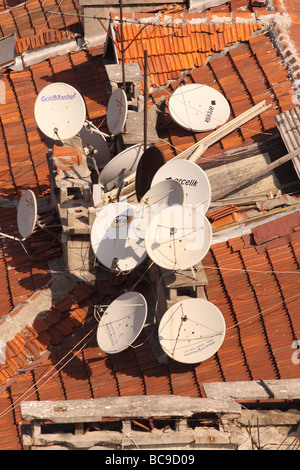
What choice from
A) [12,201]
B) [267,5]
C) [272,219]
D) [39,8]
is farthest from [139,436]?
[39,8]

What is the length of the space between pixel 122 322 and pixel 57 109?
795 cm

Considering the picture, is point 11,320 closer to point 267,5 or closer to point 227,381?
point 227,381

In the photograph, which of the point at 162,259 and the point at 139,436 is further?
the point at 162,259

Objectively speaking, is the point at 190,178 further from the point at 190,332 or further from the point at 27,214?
the point at 27,214

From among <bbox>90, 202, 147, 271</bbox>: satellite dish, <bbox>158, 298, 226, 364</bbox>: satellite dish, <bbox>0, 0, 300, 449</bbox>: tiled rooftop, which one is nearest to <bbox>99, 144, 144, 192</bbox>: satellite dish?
<bbox>0, 0, 300, 449</bbox>: tiled rooftop

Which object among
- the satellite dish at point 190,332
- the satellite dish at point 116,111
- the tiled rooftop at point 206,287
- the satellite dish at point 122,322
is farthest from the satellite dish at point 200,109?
the satellite dish at point 190,332

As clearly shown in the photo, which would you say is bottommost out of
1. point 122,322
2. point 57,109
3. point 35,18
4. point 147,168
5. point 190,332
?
point 190,332

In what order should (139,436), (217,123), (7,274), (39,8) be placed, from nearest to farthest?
(139,436)
(7,274)
(217,123)
(39,8)

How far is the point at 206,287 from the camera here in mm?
25484

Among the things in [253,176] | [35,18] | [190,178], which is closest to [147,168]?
[190,178]

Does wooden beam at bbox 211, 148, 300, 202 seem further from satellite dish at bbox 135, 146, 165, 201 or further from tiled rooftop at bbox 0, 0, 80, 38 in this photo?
tiled rooftop at bbox 0, 0, 80, 38

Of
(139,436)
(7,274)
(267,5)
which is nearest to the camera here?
(139,436)

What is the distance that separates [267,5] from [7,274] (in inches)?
514

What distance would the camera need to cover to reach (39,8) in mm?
36344
